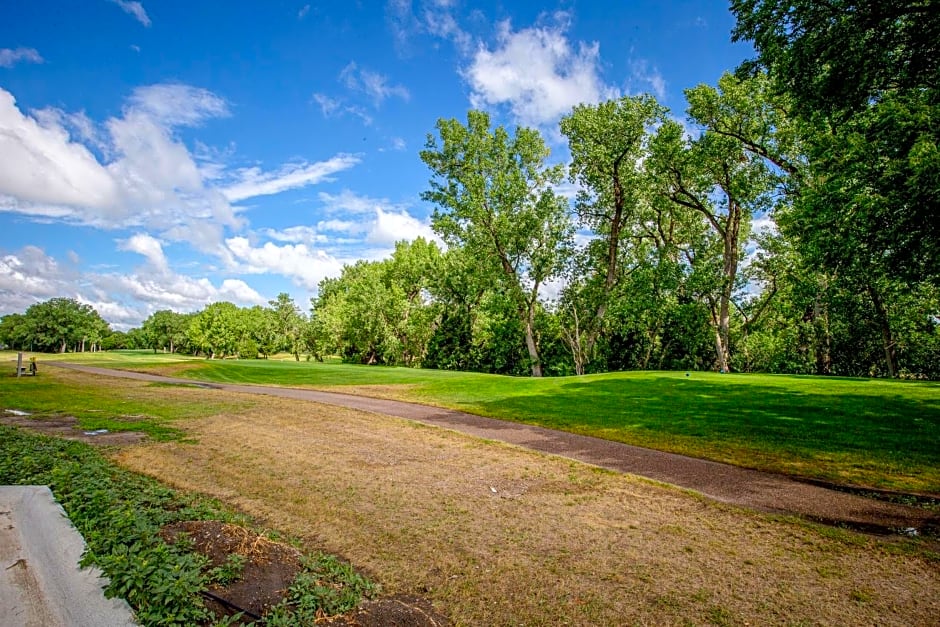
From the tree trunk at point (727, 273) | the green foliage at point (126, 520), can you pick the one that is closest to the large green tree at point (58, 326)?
the green foliage at point (126, 520)

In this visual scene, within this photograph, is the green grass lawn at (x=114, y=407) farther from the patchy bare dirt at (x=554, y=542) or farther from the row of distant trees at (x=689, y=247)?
the row of distant trees at (x=689, y=247)

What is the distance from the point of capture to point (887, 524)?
5457 mm

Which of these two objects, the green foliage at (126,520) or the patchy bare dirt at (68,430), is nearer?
the green foliage at (126,520)

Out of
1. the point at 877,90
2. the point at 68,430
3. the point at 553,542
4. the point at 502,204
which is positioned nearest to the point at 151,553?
the point at 553,542

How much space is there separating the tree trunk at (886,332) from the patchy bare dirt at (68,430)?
32.9 meters

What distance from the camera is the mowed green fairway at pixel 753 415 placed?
8.00m

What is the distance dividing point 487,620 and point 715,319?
3261 centimetres

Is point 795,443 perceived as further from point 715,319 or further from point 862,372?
point 862,372

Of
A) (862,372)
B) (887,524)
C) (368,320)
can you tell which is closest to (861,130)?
(887,524)

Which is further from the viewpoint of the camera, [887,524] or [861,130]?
[861,130]

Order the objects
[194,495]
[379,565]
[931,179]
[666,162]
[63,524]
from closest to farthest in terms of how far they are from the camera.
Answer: [379,565] < [63,524] < [194,495] < [931,179] < [666,162]

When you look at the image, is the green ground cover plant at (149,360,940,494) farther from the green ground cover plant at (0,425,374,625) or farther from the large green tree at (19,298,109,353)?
the large green tree at (19,298,109,353)

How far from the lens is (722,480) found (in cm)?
723

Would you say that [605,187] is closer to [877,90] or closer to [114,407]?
[877,90]
